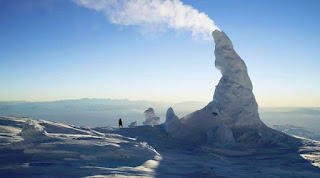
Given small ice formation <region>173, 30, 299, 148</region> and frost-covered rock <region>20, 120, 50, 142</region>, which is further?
small ice formation <region>173, 30, 299, 148</region>

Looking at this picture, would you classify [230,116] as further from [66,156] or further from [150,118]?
[66,156]

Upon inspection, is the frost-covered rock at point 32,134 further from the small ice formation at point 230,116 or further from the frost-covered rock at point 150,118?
the frost-covered rock at point 150,118

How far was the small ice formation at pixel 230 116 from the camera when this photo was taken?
2195 inches

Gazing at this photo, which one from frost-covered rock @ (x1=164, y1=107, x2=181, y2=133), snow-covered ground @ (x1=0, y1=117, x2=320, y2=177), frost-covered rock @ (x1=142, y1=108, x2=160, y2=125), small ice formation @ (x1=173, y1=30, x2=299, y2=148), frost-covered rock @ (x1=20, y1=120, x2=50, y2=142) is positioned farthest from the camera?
frost-covered rock @ (x1=142, y1=108, x2=160, y2=125)

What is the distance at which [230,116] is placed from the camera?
2482 inches

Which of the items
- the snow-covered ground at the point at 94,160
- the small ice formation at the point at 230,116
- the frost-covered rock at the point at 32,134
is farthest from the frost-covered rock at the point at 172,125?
the frost-covered rock at the point at 32,134

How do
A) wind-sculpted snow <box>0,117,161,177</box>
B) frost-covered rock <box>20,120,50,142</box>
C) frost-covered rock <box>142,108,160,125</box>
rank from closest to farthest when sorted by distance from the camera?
1. wind-sculpted snow <box>0,117,161,177</box>
2. frost-covered rock <box>20,120,50,142</box>
3. frost-covered rock <box>142,108,160,125</box>

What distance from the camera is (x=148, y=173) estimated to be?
82.3ft

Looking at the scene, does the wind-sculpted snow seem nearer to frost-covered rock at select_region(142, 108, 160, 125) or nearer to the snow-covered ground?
the snow-covered ground

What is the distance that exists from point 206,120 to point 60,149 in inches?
1522

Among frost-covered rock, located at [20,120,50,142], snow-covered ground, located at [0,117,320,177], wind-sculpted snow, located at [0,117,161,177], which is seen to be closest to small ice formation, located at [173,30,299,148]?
snow-covered ground, located at [0,117,320,177]

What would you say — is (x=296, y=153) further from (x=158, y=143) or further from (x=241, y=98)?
(x=158, y=143)

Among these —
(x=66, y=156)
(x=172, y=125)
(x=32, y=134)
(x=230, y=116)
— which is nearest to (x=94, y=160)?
(x=66, y=156)

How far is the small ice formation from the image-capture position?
183 ft
